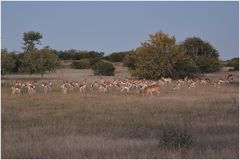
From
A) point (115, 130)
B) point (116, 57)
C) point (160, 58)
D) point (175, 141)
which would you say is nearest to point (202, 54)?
point (160, 58)

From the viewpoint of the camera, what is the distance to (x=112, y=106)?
75.3 feet

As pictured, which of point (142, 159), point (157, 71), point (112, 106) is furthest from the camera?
point (157, 71)

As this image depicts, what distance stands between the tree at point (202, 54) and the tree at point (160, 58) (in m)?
6.71

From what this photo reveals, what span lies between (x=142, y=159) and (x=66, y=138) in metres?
3.38

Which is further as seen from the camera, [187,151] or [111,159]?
[187,151]

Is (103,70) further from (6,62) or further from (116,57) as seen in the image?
(116,57)

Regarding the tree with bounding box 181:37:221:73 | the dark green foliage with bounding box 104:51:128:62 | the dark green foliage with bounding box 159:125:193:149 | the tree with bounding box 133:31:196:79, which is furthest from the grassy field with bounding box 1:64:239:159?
the dark green foliage with bounding box 104:51:128:62

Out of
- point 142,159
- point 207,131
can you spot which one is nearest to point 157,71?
point 207,131

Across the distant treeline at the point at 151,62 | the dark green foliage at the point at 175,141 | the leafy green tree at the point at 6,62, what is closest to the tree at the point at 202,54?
the distant treeline at the point at 151,62

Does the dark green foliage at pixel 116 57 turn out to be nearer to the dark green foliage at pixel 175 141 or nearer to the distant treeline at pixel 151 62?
the distant treeline at pixel 151 62

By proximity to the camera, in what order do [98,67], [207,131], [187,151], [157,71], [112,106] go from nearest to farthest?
[187,151] < [207,131] < [112,106] < [157,71] < [98,67]

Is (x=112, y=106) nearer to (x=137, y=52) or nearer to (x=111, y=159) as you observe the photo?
(x=111, y=159)

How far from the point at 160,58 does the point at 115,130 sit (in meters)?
42.1

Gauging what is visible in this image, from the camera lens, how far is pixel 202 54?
7812 centimetres
